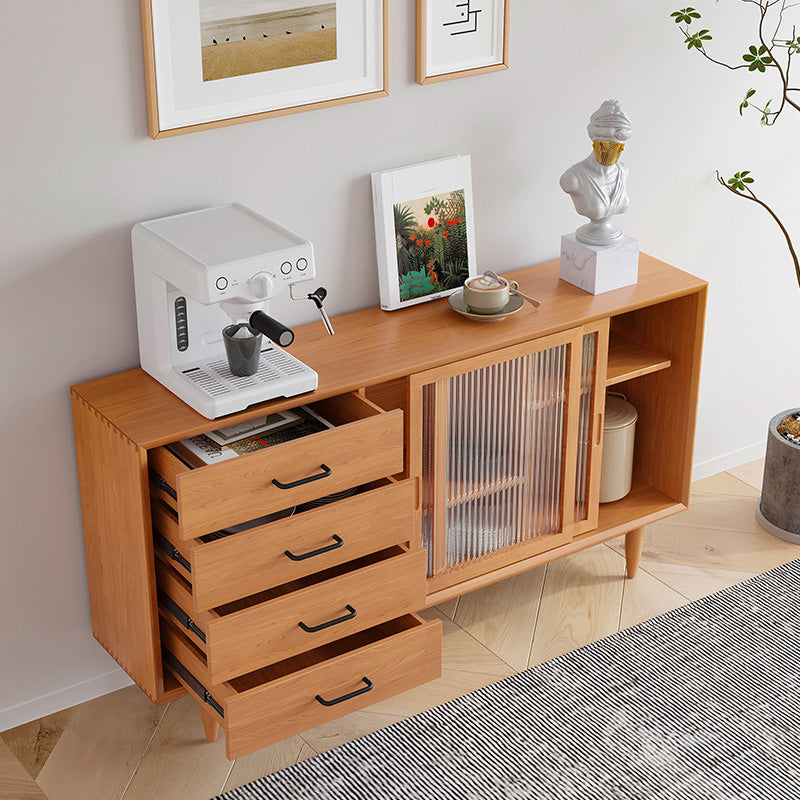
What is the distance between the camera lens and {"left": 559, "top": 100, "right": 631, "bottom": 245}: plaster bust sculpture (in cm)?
249

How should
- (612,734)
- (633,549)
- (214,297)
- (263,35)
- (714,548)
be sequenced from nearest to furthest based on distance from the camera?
(214,297)
(263,35)
(612,734)
(633,549)
(714,548)

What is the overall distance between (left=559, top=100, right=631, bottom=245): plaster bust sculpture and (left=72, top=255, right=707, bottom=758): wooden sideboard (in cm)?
15

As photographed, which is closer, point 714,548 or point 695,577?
point 695,577

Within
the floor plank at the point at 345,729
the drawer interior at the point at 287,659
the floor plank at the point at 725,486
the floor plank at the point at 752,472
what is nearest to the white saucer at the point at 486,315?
the drawer interior at the point at 287,659

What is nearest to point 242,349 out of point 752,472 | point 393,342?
point 393,342

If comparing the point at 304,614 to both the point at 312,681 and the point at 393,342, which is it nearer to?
the point at 312,681

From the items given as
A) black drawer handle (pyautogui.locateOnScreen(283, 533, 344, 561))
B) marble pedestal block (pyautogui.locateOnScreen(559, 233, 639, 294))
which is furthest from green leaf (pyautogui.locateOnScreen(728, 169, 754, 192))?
black drawer handle (pyautogui.locateOnScreen(283, 533, 344, 561))

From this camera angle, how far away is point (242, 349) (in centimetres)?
207

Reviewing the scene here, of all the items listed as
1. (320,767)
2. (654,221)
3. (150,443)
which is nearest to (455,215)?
(654,221)

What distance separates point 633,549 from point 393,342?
0.92 metres


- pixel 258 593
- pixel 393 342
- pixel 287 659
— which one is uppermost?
pixel 393 342

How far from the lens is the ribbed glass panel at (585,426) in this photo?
2529 millimetres

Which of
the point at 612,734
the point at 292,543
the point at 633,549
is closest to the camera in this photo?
→ the point at 292,543

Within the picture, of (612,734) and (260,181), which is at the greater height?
(260,181)
